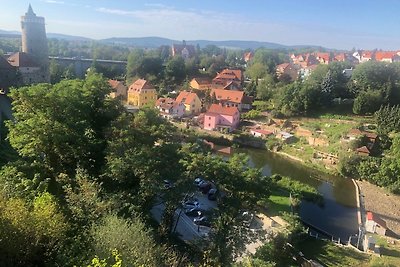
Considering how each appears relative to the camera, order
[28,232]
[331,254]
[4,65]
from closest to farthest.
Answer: [28,232] < [331,254] < [4,65]

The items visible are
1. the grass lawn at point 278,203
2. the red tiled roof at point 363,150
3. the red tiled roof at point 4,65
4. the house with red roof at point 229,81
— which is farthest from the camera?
the house with red roof at point 229,81

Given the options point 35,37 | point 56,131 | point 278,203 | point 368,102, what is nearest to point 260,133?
point 368,102

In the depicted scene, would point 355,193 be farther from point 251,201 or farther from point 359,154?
point 251,201

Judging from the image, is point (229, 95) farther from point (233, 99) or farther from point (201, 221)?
point (201, 221)

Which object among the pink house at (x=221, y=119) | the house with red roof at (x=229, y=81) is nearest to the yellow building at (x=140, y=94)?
the pink house at (x=221, y=119)

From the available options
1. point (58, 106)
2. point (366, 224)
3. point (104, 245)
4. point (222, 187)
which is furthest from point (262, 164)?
point (104, 245)

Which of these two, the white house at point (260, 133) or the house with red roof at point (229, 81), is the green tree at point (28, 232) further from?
the house with red roof at point (229, 81)
